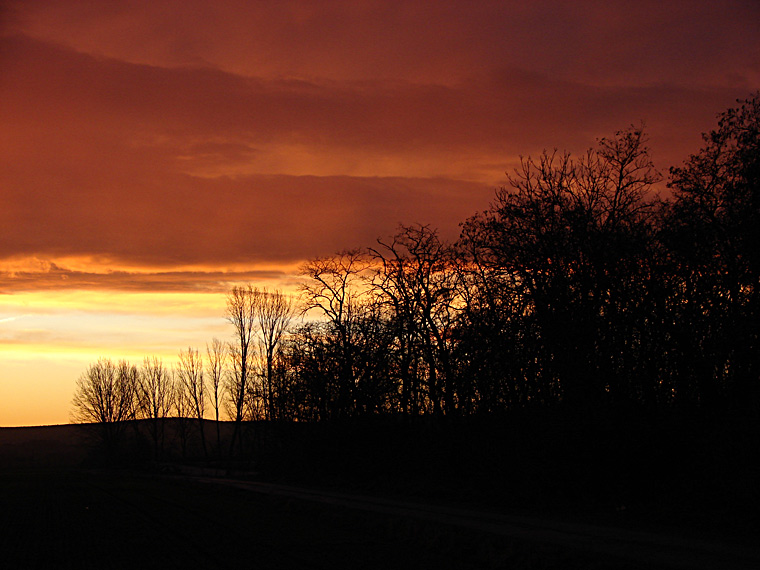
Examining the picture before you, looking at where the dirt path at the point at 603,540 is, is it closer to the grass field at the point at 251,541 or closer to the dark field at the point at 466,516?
the dark field at the point at 466,516

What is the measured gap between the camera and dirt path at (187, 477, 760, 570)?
1191 cm

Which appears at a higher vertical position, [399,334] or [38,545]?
[399,334]

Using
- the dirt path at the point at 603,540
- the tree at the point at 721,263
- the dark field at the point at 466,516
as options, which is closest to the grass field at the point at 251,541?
the dark field at the point at 466,516

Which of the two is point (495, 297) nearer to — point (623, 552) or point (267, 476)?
point (623, 552)

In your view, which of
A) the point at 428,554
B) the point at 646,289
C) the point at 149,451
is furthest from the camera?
the point at 149,451

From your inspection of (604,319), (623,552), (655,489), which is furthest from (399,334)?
(623,552)

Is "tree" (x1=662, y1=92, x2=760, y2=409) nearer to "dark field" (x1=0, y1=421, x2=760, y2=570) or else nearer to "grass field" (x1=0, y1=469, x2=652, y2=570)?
"dark field" (x1=0, y1=421, x2=760, y2=570)

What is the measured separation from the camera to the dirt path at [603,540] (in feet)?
39.1

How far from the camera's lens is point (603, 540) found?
47.4 feet

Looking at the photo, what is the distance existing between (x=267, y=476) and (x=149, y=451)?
5611 centimetres

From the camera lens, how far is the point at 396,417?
34719 mm

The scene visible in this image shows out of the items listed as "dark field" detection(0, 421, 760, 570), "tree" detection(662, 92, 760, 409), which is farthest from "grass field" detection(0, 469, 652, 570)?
"tree" detection(662, 92, 760, 409)

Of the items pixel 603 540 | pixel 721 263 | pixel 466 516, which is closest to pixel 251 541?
pixel 466 516

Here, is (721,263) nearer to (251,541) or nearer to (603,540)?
(603,540)
